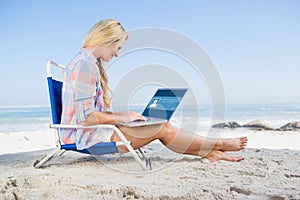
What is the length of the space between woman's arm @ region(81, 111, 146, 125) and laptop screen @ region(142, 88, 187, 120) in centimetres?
24

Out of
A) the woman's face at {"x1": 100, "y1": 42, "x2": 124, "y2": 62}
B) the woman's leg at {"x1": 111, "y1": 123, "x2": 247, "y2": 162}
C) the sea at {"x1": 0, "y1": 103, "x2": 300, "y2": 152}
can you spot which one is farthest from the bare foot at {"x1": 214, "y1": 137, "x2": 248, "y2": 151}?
the sea at {"x1": 0, "y1": 103, "x2": 300, "y2": 152}

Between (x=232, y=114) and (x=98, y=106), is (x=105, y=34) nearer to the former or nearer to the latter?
(x=98, y=106)

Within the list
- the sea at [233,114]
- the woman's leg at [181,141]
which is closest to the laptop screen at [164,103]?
the woman's leg at [181,141]

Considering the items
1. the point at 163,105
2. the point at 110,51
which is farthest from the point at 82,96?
the point at 163,105

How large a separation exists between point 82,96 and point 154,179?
0.65 m

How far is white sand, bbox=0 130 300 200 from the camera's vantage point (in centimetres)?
156

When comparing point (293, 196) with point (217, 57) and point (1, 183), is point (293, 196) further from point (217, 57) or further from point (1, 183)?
point (217, 57)

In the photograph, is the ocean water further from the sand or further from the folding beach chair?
the folding beach chair

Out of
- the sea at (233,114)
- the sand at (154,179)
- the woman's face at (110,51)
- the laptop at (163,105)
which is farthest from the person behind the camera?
the sea at (233,114)

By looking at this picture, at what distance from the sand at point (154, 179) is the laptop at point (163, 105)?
1.07 ft

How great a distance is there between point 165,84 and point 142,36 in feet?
1.38

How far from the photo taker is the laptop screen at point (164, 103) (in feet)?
7.43

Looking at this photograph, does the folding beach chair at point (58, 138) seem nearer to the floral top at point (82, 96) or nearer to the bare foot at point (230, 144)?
the floral top at point (82, 96)

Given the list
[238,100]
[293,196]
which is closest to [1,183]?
[293,196]
